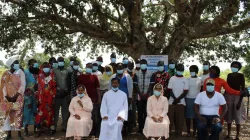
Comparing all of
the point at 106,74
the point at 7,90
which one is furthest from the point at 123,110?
the point at 7,90

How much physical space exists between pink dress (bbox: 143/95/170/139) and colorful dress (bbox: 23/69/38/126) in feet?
9.49

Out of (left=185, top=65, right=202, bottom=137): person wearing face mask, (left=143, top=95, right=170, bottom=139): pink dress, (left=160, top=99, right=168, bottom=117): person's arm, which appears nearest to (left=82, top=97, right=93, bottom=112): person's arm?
(left=143, top=95, right=170, bottom=139): pink dress

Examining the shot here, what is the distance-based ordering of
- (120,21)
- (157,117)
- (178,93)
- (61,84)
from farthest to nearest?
(120,21), (61,84), (178,93), (157,117)

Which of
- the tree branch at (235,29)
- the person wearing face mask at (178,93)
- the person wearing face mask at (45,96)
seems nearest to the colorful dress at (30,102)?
the person wearing face mask at (45,96)

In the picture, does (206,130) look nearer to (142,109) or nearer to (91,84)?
(142,109)

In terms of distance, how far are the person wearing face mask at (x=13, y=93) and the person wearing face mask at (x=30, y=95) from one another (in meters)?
0.34

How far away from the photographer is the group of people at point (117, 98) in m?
6.36

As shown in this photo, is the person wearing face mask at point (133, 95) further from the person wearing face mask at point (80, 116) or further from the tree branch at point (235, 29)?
the tree branch at point (235, 29)

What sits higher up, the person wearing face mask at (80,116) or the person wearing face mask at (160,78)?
the person wearing face mask at (160,78)

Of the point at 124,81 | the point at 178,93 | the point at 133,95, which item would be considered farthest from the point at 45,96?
the point at 178,93

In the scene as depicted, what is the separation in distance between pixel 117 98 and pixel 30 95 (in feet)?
7.51

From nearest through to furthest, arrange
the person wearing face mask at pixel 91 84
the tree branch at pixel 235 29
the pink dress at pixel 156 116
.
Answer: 1. the pink dress at pixel 156 116
2. the person wearing face mask at pixel 91 84
3. the tree branch at pixel 235 29

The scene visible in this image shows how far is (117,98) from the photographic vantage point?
6.72 m

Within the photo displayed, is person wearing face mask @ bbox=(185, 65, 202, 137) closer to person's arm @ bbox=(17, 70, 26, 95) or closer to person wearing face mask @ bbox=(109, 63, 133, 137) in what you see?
person wearing face mask @ bbox=(109, 63, 133, 137)
